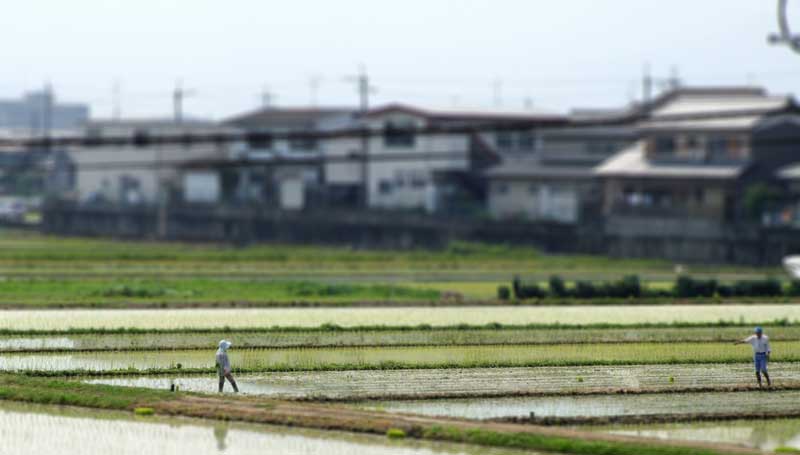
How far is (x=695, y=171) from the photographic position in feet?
196

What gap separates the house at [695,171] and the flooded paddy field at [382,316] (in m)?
20.5

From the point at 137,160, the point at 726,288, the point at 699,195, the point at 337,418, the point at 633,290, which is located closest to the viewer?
the point at 337,418

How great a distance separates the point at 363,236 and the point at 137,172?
33.1 m

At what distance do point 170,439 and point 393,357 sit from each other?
25.8ft

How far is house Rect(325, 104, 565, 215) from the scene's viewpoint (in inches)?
2916

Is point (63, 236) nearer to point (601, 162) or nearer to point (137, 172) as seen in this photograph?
point (137, 172)

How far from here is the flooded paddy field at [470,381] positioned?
22891 millimetres

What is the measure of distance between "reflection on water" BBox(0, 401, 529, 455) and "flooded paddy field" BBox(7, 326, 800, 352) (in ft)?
22.5

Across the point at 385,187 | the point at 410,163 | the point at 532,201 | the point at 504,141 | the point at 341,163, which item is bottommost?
the point at 532,201

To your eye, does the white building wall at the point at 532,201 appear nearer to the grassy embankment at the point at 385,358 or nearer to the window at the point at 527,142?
the window at the point at 527,142

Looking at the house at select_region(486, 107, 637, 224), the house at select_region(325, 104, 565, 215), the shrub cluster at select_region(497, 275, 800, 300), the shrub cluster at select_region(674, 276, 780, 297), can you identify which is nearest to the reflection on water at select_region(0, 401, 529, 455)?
the shrub cluster at select_region(497, 275, 800, 300)

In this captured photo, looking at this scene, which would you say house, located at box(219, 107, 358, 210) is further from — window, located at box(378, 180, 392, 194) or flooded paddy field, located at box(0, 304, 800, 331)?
flooded paddy field, located at box(0, 304, 800, 331)

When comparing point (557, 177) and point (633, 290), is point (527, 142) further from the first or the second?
point (633, 290)

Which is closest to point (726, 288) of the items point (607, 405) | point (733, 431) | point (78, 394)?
point (607, 405)
